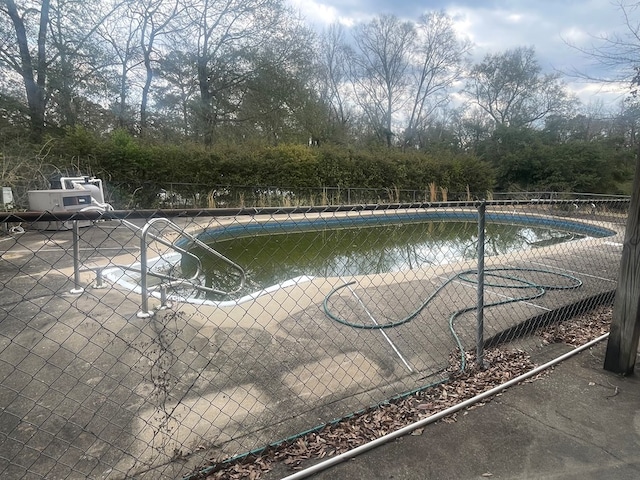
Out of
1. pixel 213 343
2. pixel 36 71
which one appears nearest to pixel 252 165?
pixel 36 71

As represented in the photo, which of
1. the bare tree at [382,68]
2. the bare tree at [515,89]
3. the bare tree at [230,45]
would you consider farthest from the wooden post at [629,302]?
the bare tree at [515,89]

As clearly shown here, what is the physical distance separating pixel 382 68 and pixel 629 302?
24.1 meters

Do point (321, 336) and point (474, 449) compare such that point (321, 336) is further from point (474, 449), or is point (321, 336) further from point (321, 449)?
point (474, 449)

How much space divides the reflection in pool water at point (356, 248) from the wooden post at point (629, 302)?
2.99 m

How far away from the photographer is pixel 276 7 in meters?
16.3

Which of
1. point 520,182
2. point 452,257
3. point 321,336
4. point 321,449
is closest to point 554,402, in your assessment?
point 321,449

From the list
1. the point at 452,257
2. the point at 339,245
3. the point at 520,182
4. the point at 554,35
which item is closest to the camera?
the point at 554,35

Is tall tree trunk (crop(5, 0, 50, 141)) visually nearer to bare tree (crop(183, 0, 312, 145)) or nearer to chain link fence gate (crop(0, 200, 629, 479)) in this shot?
bare tree (crop(183, 0, 312, 145))

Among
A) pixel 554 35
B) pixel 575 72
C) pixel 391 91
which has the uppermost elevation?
pixel 391 91

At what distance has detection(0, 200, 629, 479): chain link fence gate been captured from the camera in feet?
5.15

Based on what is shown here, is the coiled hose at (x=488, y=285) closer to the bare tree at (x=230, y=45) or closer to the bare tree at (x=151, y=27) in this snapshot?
the bare tree at (x=230, y=45)

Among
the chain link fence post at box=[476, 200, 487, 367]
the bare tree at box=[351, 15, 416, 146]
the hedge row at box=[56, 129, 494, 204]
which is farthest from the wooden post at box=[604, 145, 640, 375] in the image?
the bare tree at box=[351, 15, 416, 146]

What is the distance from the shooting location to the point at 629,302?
80.2 inches

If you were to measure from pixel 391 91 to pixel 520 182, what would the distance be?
1043cm
